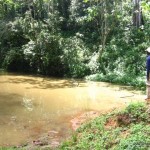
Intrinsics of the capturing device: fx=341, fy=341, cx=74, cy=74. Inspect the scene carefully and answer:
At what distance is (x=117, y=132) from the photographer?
755 cm

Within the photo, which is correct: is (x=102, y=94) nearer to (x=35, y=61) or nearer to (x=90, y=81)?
(x=90, y=81)

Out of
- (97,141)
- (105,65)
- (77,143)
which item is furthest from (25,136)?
(105,65)

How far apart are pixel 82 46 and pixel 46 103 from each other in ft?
34.3

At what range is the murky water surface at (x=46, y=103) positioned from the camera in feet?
32.0

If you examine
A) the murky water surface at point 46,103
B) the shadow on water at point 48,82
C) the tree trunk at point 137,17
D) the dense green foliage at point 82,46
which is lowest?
the murky water surface at point 46,103

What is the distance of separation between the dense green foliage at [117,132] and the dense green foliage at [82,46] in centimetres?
1079

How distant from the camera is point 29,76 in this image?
21.5m

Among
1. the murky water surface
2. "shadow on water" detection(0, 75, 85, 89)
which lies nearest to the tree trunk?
"shadow on water" detection(0, 75, 85, 89)

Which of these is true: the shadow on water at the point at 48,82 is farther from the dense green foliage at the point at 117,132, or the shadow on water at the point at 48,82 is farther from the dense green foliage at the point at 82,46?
the dense green foliage at the point at 117,132

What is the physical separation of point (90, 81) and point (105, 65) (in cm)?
191

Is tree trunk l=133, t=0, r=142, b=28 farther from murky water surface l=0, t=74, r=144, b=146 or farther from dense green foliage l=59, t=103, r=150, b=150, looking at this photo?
dense green foliage l=59, t=103, r=150, b=150

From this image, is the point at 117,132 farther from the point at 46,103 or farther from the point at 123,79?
the point at 123,79

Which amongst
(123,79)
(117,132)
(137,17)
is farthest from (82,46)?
(117,132)

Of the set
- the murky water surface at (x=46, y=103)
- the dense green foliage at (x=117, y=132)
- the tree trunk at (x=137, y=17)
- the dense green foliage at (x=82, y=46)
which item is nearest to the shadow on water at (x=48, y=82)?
the murky water surface at (x=46, y=103)
